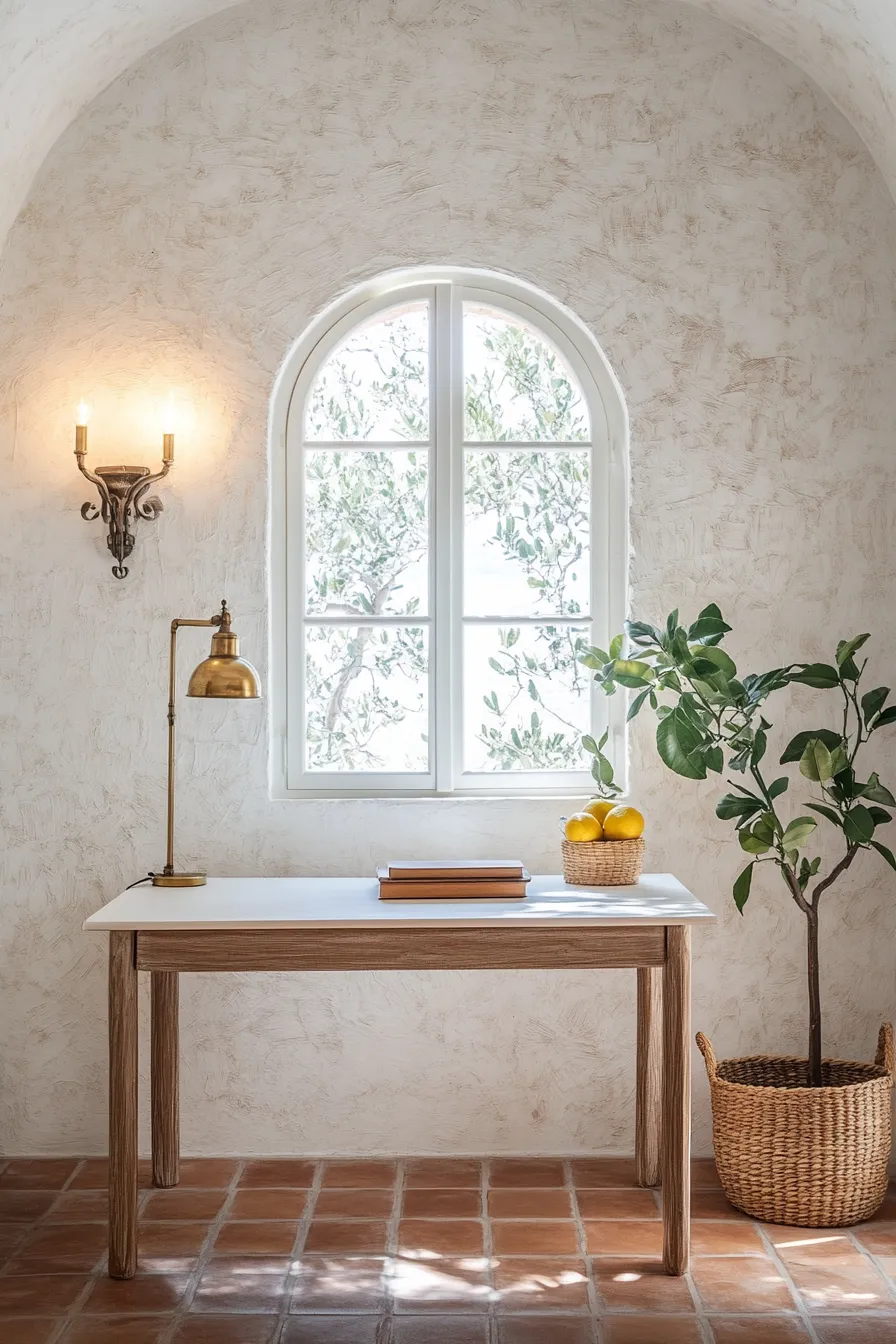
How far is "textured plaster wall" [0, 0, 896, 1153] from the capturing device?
11.8ft

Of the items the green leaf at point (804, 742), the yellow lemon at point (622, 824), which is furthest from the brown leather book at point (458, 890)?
the green leaf at point (804, 742)

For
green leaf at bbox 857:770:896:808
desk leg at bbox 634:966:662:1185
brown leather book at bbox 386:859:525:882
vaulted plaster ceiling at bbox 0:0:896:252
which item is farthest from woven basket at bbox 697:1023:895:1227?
vaulted plaster ceiling at bbox 0:0:896:252

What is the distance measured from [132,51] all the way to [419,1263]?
314cm

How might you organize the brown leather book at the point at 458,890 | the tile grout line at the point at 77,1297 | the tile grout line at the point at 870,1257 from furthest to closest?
1. the brown leather book at the point at 458,890
2. the tile grout line at the point at 870,1257
3. the tile grout line at the point at 77,1297

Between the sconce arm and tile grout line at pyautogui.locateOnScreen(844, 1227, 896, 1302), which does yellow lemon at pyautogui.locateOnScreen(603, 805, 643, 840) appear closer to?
tile grout line at pyautogui.locateOnScreen(844, 1227, 896, 1302)

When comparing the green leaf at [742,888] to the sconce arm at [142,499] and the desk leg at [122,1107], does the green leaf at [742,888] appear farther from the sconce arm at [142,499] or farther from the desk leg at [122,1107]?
the sconce arm at [142,499]

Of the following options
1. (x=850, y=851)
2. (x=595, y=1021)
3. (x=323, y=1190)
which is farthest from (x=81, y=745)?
(x=850, y=851)

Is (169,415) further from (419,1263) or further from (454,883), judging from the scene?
(419,1263)

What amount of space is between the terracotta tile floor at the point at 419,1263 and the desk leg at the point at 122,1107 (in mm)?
77

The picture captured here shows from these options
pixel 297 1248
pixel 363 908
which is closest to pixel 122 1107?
pixel 297 1248

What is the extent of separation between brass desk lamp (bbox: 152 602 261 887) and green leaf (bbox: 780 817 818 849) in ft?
4.39

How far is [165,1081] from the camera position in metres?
3.40

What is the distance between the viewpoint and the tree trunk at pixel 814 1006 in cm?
328

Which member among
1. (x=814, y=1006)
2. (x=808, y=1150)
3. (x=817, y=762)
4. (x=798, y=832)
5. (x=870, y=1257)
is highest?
(x=817, y=762)
